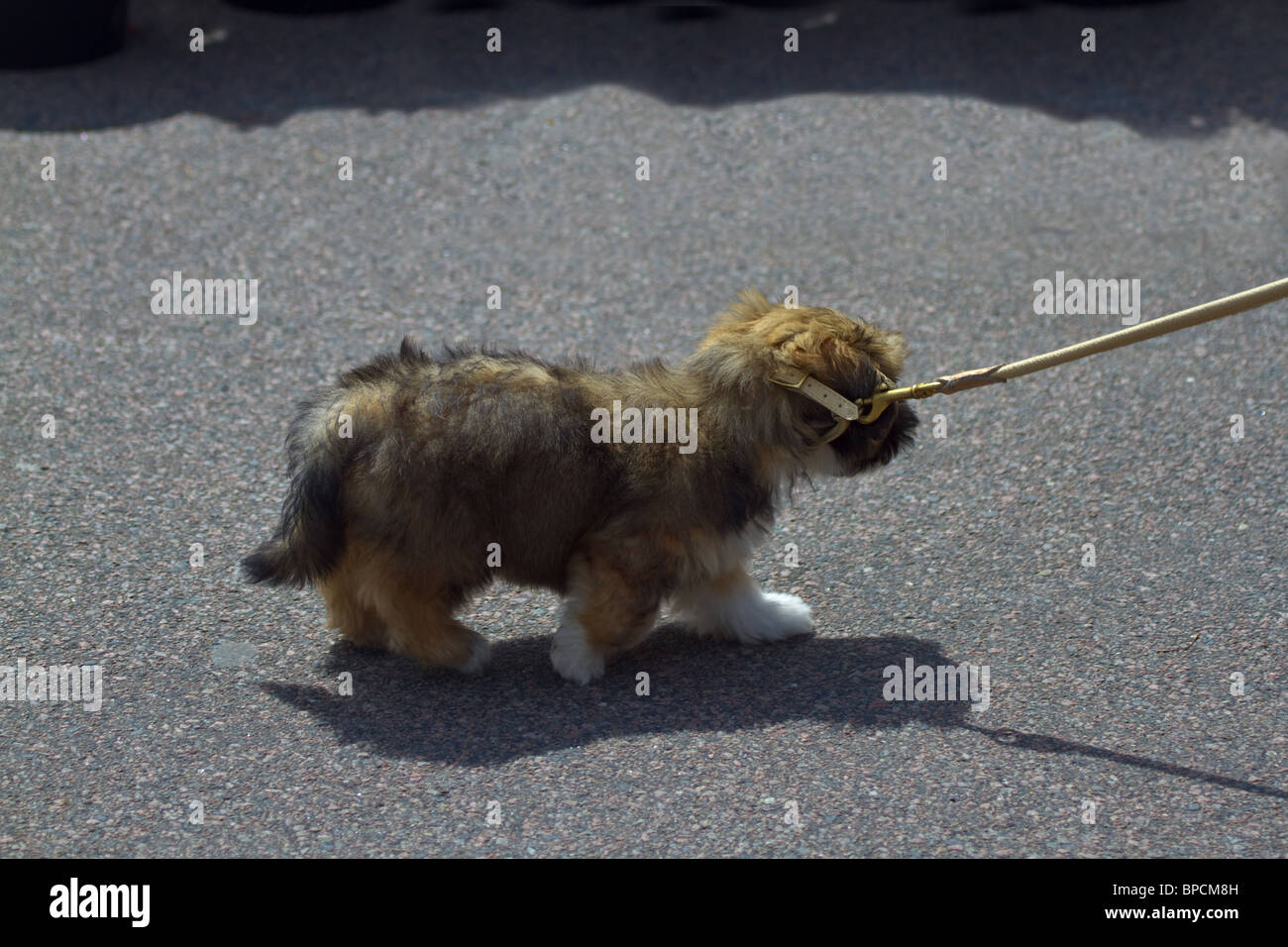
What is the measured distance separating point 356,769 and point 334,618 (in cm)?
87

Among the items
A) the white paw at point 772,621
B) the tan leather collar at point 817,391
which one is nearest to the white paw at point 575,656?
the white paw at point 772,621

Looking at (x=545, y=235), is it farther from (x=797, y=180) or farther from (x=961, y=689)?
(x=961, y=689)

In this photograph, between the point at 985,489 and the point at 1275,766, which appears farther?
the point at 985,489

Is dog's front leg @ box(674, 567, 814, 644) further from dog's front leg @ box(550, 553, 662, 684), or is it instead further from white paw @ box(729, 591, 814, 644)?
dog's front leg @ box(550, 553, 662, 684)

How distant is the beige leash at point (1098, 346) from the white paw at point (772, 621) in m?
0.90

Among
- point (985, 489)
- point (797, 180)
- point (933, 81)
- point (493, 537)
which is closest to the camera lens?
point (493, 537)

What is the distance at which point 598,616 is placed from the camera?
5.29 metres

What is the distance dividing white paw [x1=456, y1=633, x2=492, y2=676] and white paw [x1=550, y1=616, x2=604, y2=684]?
0.89ft

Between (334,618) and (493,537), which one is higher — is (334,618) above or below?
A: below

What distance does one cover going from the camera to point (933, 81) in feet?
37.1

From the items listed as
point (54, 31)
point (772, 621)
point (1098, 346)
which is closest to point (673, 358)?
point (772, 621)

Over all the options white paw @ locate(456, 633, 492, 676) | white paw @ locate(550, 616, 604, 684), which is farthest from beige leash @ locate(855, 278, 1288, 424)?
white paw @ locate(456, 633, 492, 676)

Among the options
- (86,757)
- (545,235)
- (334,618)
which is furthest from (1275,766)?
(545,235)

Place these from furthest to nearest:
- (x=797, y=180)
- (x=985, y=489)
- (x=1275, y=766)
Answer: (x=797, y=180)
(x=985, y=489)
(x=1275, y=766)
